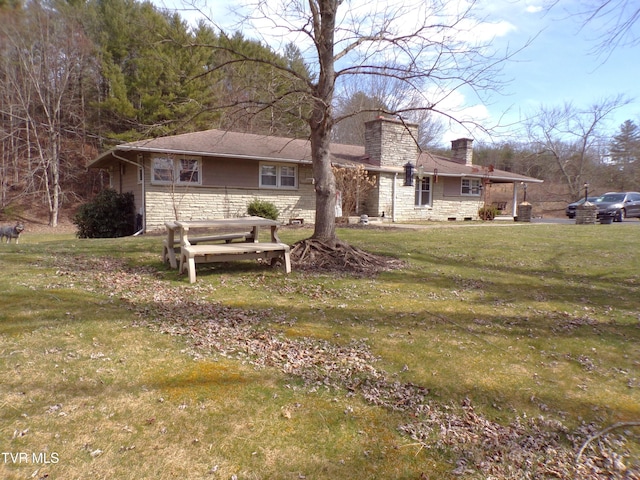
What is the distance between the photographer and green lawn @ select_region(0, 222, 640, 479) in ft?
7.23

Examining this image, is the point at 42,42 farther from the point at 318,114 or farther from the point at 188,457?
the point at 188,457

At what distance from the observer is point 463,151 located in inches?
939

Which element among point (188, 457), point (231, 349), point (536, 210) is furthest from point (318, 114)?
point (536, 210)

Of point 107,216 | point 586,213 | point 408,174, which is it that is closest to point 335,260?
point 107,216

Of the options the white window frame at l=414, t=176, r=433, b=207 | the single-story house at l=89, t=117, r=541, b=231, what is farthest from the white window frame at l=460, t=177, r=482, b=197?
the white window frame at l=414, t=176, r=433, b=207

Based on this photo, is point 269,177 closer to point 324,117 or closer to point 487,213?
point 324,117

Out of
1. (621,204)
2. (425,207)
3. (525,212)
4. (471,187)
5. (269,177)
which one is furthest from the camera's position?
(471,187)

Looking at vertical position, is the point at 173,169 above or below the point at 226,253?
above

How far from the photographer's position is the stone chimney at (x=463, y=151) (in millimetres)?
23525

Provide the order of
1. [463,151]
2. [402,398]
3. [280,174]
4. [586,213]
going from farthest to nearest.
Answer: [463,151], [586,213], [280,174], [402,398]

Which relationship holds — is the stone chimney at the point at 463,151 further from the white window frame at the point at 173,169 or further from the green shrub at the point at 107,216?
the green shrub at the point at 107,216

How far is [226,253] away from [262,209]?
9464mm

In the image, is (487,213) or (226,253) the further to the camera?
(487,213)

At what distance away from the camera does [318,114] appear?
6934 mm
